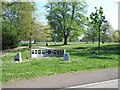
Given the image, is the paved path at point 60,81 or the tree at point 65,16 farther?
the tree at point 65,16

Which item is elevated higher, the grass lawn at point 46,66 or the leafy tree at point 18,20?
the leafy tree at point 18,20

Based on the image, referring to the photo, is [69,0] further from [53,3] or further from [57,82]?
[57,82]

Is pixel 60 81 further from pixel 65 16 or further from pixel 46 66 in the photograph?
pixel 65 16

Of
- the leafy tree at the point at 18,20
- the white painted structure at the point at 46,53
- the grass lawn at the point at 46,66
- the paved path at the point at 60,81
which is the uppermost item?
the leafy tree at the point at 18,20

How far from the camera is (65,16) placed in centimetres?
5962

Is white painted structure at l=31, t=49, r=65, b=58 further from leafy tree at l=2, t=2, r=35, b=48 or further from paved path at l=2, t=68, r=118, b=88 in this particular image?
leafy tree at l=2, t=2, r=35, b=48

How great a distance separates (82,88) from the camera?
9898 millimetres

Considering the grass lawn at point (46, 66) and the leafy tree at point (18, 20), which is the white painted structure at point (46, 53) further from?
the leafy tree at point (18, 20)

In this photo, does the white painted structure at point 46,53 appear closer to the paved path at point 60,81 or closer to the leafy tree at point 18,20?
the paved path at point 60,81

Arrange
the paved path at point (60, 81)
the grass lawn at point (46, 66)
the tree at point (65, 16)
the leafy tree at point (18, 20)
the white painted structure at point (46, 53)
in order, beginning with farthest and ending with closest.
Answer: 1. the tree at point (65, 16)
2. the leafy tree at point (18, 20)
3. the white painted structure at point (46, 53)
4. the grass lawn at point (46, 66)
5. the paved path at point (60, 81)

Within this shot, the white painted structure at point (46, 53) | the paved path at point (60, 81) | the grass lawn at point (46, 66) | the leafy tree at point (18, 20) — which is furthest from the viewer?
the leafy tree at point (18, 20)

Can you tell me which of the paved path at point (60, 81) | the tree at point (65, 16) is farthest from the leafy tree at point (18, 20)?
the paved path at point (60, 81)

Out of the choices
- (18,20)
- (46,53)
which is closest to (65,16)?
(18,20)

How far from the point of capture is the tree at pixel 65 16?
194 ft
